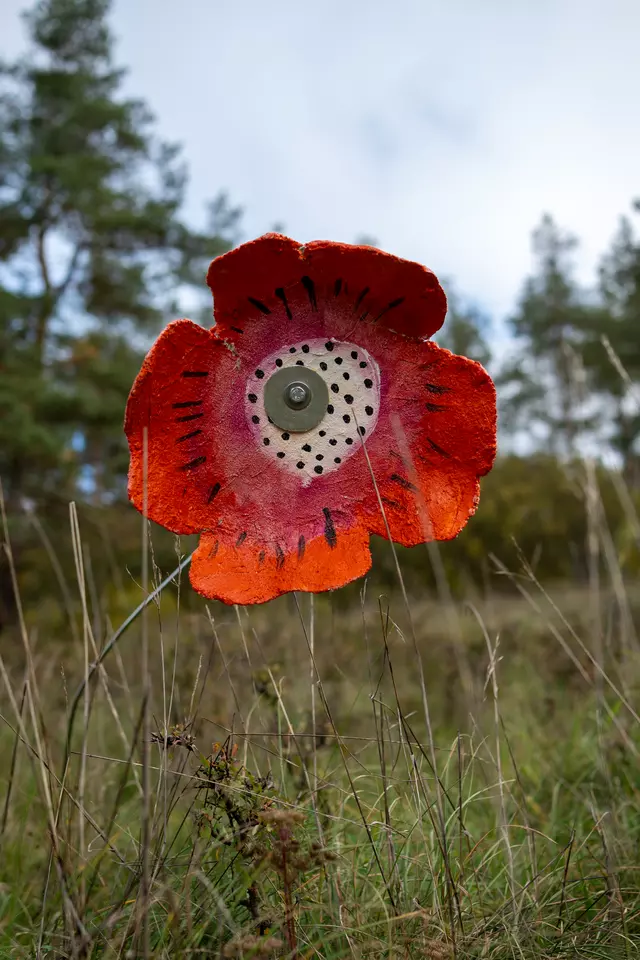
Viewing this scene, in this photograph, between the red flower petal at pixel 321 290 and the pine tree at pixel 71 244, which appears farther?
the pine tree at pixel 71 244

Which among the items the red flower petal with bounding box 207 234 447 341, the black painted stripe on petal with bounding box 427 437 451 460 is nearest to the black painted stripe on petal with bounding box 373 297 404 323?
the red flower petal with bounding box 207 234 447 341

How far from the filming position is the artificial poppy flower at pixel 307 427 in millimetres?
1240

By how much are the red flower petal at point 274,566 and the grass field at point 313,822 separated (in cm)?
6

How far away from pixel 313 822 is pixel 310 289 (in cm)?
100

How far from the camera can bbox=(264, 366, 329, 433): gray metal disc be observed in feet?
4.09

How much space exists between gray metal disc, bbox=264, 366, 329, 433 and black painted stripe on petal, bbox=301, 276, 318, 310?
0.11m

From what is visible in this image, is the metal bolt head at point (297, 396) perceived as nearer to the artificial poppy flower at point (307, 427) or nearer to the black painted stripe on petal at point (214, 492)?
the artificial poppy flower at point (307, 427)

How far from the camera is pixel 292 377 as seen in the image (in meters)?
1.26

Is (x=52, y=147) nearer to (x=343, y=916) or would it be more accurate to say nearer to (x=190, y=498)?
(x=190, y=498)

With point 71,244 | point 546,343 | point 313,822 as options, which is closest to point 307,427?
point 313,822

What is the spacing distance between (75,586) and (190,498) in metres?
6.63

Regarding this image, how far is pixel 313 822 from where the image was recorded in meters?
1.39

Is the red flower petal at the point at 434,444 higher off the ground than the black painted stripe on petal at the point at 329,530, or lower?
higher

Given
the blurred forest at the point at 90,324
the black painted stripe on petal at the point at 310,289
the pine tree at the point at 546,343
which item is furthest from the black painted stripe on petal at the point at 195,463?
the pine tree at the point at 546,343
